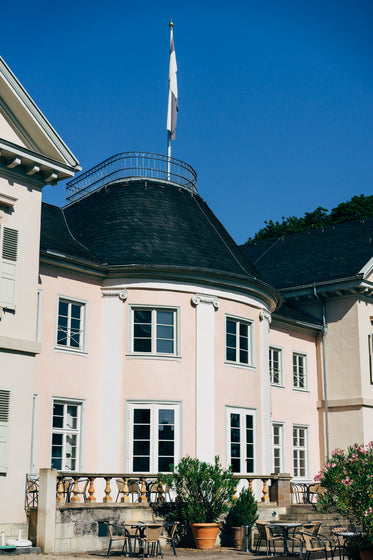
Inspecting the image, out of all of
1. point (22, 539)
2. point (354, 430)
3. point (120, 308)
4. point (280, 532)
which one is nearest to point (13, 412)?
point (22, 539)

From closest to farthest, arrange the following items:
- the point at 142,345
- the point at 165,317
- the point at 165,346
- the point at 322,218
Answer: the point at 142,345 → the point at 165,346 → the point at 165,317 → the point at 322,218

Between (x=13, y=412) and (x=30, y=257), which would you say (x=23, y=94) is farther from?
A: (x=13, y=412)

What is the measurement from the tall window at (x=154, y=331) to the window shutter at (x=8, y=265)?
16.3 ft

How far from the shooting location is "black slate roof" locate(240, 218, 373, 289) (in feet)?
104

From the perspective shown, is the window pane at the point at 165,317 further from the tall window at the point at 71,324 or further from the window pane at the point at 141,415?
the window pane at the point at 141,415

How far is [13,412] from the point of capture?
1733 centimetres

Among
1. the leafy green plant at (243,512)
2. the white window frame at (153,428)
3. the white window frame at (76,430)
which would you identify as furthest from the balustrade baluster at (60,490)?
the leafy green plant at (243,512)

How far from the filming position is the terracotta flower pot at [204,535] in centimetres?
1894

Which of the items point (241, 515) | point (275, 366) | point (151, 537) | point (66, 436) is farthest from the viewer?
point (275, 366)

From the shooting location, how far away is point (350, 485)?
16.0 m

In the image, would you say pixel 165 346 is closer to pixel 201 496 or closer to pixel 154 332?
pixel 154 332

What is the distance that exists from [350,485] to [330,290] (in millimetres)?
15157

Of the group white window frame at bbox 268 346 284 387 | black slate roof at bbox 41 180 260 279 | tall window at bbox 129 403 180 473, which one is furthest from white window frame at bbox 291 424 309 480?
tall window at bbox 129 403 180 473

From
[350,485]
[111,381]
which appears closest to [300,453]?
[111,381]
